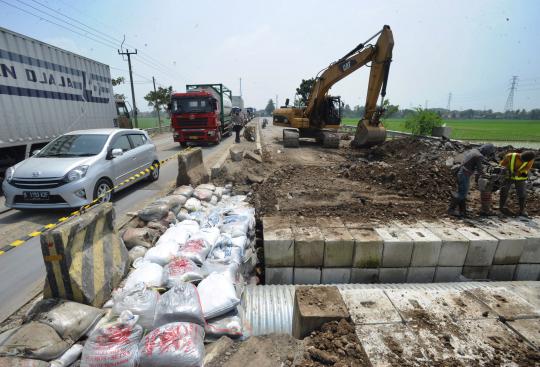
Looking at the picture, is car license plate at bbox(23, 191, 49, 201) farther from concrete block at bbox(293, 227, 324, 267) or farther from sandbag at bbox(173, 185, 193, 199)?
concrete block at bbox(293, 227, 324, 267)

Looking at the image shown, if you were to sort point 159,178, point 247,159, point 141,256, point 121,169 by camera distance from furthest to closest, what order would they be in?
point 247,159 → point 159,178 → point 121,169 → point 141,256

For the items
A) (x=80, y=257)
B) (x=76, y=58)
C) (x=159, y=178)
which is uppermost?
(x=76, y=58)

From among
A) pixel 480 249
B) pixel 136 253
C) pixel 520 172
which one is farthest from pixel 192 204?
pixel 520 172

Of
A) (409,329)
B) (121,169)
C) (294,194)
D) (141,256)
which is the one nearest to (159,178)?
(121,169)

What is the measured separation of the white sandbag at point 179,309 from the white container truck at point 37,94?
768cm

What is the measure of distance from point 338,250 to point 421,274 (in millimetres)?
1273

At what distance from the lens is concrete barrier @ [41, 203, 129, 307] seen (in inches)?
95.2

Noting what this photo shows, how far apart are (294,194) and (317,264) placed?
8.88ft

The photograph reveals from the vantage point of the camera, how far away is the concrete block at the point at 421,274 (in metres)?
3.75

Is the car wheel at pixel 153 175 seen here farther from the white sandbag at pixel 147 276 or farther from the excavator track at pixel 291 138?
the excavator track at pixel 291 138

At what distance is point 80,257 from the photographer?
2.61 m

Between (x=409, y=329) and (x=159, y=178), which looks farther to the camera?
(x=159, y=178)

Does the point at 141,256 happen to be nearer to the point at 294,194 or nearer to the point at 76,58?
the point at 294,194

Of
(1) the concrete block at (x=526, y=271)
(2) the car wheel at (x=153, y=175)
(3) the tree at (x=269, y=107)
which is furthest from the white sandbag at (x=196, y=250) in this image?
(3) the tree at (x=269, y=107)
